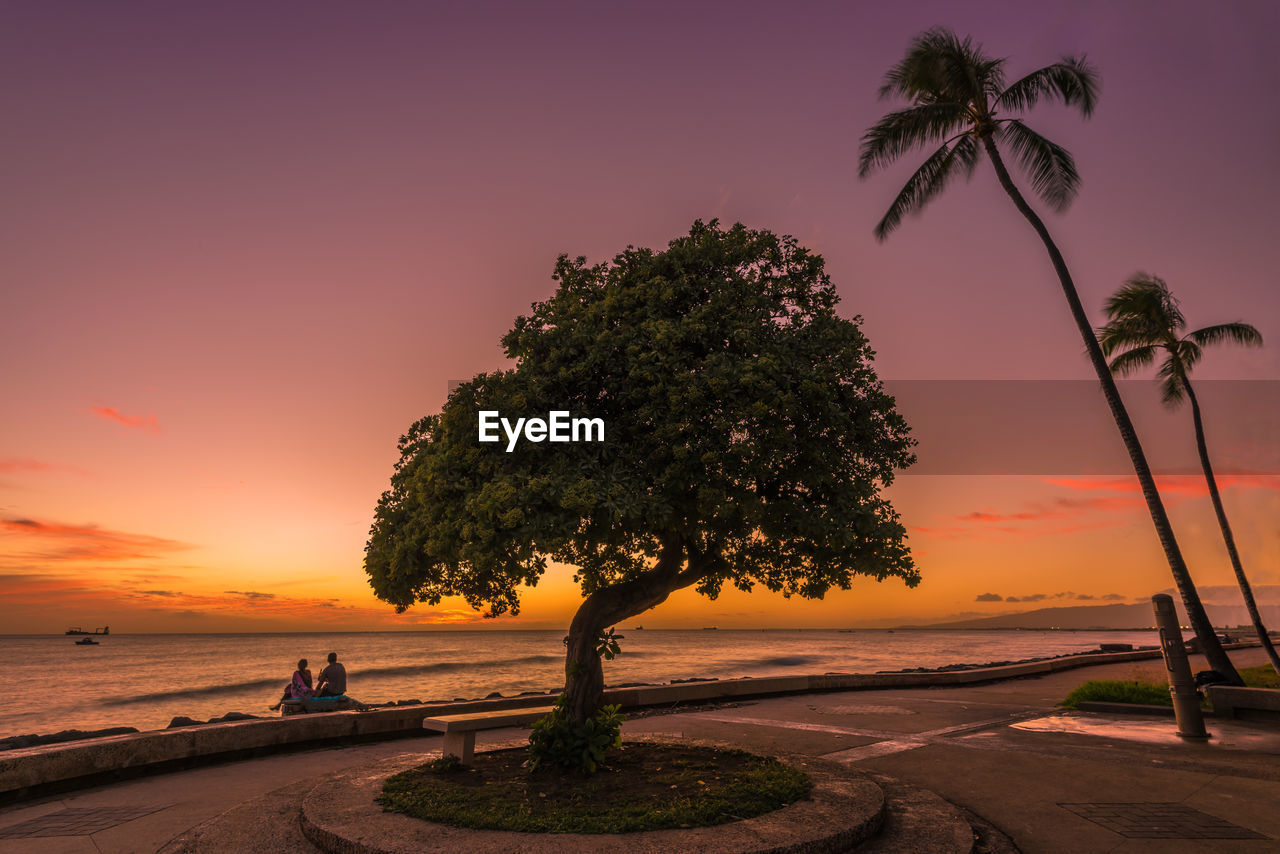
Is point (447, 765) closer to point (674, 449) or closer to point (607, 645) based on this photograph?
point (607, 645)

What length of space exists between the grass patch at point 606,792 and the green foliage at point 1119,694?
9.68 m

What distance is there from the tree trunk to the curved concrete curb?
262 centimetres

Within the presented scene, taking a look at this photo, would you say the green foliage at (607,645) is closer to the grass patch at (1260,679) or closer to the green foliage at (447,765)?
the green foliage at (447,765)

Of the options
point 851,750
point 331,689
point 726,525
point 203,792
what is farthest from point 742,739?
point 331,689

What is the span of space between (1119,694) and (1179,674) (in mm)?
3788

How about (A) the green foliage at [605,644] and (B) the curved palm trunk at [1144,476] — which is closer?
(A) the green foliage at [605,644]

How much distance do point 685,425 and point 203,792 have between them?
6.94m

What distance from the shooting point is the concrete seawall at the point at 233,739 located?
25.6 feet

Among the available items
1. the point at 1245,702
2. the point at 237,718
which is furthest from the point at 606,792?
the point at 1245,702

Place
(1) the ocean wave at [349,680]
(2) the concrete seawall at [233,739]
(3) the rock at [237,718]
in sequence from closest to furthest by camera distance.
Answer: (2) the concrete seawall at [233,739] → (3) the rock at [237,718] → (1) the ocean wave at [349,680]

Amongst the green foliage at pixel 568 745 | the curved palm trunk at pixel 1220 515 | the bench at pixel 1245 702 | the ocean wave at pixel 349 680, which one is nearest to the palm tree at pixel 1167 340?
the curved palm trunk at pixel 1220 515

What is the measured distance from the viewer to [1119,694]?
1425 centimetres

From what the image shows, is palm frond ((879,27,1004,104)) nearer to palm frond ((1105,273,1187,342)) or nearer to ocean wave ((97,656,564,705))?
palm frond ((1105,273,1187,342))

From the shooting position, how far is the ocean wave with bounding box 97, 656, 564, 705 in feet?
173
